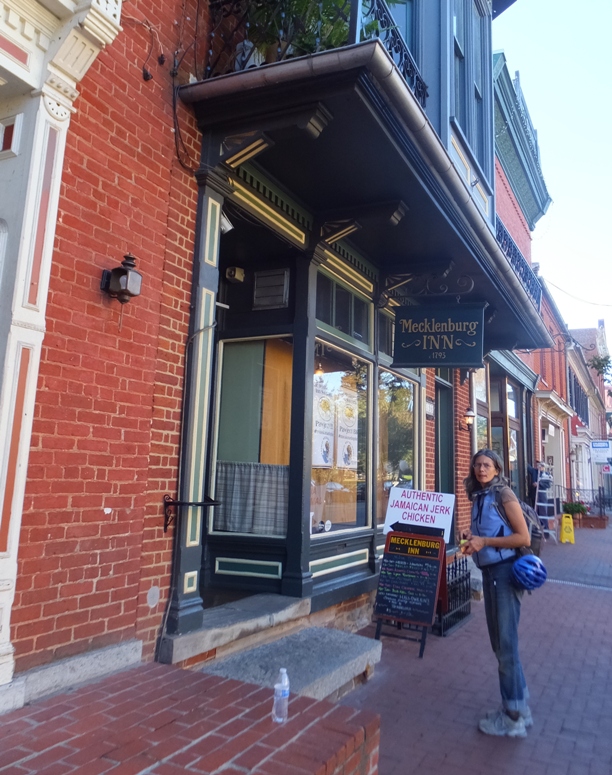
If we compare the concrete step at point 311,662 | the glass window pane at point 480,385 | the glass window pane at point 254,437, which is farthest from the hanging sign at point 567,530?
the concrete step at point 311,662

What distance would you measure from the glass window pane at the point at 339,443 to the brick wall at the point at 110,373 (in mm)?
2366

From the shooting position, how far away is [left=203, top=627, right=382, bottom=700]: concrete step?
13.2ft

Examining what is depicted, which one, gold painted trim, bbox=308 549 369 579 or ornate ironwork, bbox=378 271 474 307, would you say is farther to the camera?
ornate ironwork, bbox=378 271 474 307

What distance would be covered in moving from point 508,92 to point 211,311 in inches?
464

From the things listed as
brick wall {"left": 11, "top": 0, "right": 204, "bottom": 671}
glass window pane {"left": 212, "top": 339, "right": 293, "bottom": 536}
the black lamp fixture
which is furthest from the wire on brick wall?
glass window pane {"left": 212, "top": 339, "right": 293, "bottom": 536}

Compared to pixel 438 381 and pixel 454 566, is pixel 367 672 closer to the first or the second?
pixel 454 566

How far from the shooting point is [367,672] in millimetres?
5031

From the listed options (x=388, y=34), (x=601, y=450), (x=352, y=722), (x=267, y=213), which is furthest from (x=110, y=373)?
(x=601, y=450)

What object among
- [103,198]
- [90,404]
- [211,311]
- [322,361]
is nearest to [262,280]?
[322,361]

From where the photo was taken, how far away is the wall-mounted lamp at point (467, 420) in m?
11.0

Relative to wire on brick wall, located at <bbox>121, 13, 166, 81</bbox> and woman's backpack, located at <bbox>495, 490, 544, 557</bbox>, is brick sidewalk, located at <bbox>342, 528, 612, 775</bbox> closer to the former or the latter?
woman's backpack, located at <bbox>495, 490, 544, 557</bbox>

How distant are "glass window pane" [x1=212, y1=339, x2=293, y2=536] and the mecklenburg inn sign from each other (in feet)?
5.81

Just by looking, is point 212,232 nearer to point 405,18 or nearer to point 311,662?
point 311,662

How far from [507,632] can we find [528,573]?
17.9 inches
